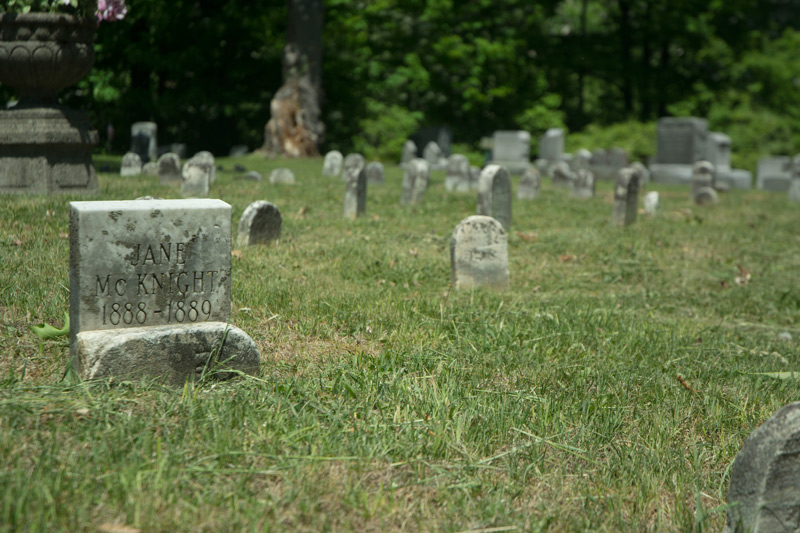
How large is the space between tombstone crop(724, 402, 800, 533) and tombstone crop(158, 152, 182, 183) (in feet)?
32.3

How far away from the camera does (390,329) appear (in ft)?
16.5

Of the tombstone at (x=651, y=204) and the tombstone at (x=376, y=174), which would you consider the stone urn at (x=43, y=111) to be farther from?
the tombstone at (x=651, y=204)

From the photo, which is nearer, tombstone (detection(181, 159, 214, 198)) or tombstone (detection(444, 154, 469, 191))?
tombstone (detection(181, 159, 214, 198))

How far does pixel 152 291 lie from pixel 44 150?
18.2 ft

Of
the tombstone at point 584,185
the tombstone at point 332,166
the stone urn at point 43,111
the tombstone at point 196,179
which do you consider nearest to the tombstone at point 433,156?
the tombstone at point 332,166

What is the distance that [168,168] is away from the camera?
37.1ft

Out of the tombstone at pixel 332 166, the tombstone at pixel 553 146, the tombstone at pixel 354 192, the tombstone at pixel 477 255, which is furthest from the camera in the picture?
the tombstone at pixel 553 146

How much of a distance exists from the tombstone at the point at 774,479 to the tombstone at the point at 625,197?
328 inches

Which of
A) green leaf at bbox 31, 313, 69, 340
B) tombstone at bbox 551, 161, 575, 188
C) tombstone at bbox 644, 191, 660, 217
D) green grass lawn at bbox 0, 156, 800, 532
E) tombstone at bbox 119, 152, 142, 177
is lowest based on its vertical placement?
green grass lawn at bbox 0, 156, 800, 532

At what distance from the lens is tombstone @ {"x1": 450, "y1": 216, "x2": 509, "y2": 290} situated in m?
6.55

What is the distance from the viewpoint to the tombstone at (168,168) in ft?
36.9

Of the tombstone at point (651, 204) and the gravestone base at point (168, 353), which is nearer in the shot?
the gravestone base at point (168, 353)

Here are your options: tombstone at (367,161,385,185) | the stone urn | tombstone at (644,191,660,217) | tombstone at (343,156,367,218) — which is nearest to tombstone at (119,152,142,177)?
the stone urn

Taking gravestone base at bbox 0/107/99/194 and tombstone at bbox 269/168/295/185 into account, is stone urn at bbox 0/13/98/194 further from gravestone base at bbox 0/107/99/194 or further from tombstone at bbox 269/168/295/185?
tombstone at bbox 269/168/295/185
